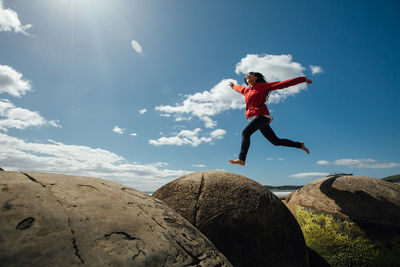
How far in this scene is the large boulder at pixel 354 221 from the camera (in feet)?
11.5

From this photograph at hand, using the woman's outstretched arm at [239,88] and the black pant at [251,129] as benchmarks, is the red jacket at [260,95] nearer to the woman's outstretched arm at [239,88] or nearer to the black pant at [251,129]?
the black pant at [251,129]

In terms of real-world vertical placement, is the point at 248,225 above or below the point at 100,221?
below

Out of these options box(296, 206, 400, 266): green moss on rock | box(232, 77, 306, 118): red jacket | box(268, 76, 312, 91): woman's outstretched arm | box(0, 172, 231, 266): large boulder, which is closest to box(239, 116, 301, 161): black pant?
box(232, 77, 306, 118): red jacket

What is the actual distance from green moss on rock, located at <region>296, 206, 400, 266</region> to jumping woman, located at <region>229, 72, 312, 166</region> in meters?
1.97

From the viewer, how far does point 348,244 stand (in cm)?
359

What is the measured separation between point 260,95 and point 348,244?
10.8 feet

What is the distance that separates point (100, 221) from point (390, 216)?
4.26 m

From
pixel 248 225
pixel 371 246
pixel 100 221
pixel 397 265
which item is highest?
pixel 100 221

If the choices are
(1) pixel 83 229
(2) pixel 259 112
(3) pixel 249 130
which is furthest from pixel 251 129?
(1) pixel 83 229

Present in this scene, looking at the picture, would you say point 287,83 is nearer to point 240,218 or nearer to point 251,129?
point 251,129

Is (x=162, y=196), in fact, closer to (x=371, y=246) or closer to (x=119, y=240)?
(x=119, y=240)

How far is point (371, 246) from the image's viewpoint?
3.54 m

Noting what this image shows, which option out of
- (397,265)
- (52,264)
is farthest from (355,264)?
(52,264)

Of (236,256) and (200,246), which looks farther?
(236,256)
